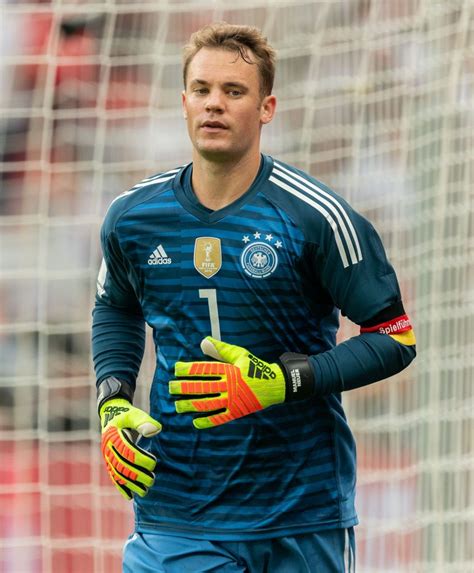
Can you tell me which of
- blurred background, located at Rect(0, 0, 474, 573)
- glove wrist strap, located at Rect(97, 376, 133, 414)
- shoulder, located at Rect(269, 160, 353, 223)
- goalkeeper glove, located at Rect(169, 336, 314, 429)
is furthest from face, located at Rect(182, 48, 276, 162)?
blurred background, located at Rect(0, 0, 474, 573)

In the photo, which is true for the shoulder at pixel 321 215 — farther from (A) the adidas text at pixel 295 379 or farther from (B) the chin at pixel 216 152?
(A) the adidas text at pixel 295 379

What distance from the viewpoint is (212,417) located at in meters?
3.01

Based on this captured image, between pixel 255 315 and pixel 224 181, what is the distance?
37 centimetres

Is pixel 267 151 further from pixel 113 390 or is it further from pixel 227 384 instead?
pixel 227 384

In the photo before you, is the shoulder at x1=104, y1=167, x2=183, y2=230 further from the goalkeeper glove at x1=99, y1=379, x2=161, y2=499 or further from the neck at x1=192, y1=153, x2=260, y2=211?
the goalkeeper glove at x1=99, y1=379, x2=161, y2=499

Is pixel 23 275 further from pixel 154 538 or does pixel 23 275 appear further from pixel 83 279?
pixel 154 538

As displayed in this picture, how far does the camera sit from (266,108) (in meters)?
3.32

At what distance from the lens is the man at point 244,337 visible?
3105 millimetres

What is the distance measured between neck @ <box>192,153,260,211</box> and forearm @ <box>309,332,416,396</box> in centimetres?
47

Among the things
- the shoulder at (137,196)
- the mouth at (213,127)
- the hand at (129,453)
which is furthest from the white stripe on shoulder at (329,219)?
the hand at (129,453)

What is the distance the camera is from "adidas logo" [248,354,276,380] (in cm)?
300

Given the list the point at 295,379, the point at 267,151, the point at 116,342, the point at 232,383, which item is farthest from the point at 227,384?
the point at 267,151

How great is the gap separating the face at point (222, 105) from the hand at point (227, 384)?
1.68ft

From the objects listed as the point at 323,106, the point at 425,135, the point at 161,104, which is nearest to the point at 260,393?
the point at 425,135
